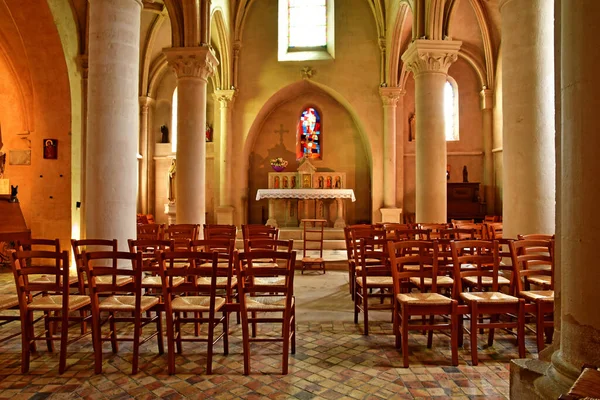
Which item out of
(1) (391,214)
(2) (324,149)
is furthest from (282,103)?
(1) (391,214)

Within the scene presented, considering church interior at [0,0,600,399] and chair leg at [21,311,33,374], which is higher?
church interior at [0,0,600,399]

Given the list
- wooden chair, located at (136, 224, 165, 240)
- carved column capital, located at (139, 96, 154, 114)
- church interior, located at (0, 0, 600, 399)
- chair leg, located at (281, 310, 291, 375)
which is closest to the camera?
church interior, located at (0, 0, 600, 399)

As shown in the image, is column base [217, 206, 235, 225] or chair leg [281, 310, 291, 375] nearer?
chair leg [281, 310, 291, 375]

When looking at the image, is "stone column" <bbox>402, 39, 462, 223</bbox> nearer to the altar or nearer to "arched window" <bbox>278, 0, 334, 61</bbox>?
the altar

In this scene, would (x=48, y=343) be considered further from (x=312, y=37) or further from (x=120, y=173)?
(x=312, y=37)

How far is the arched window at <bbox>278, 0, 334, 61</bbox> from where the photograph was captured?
16484 millimetres

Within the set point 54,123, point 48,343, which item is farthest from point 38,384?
point 54,123

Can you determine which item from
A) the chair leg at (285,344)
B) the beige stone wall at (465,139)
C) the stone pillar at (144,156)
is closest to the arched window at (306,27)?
the beige stone wall at (465,139)

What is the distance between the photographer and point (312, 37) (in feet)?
55.0

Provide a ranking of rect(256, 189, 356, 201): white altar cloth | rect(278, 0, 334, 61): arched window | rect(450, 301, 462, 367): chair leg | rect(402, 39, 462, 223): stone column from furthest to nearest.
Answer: rect(278, 0, 334, 61): arched window → rect(256, 189, 356, 201): white altar cloth → rect(402, 39, 462, 223): stone column → rect(450, 301, 462, 367): chair leg

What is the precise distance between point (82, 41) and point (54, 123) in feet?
7.44

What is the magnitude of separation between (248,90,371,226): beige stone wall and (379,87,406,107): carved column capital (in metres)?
1.99

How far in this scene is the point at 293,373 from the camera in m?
3.56

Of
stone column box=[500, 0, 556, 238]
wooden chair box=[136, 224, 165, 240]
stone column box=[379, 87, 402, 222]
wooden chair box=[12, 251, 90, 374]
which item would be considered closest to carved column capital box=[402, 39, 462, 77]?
stone column box=[500, 0, 556, 238]
